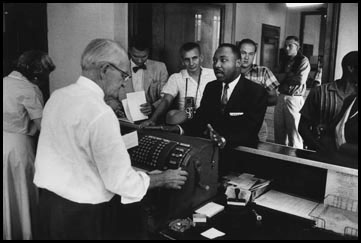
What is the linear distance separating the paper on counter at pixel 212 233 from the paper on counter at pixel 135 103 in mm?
1106

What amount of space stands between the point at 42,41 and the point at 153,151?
229cm

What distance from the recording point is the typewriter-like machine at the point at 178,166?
166 centimetres

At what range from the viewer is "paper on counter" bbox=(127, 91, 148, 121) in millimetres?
2430

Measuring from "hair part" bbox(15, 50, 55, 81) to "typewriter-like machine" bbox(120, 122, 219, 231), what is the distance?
120 centimetres

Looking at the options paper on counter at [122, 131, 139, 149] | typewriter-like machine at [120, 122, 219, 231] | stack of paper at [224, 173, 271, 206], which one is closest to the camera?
typewriter-like machine at [120, 122, 219, 231]

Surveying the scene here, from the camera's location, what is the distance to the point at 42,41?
349cm

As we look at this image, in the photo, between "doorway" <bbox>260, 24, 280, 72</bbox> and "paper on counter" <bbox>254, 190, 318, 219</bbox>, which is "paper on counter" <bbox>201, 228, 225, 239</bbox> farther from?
"doorway" <bbox>260, 24, 280, 72</bbox>

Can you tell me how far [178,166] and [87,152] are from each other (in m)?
0.46

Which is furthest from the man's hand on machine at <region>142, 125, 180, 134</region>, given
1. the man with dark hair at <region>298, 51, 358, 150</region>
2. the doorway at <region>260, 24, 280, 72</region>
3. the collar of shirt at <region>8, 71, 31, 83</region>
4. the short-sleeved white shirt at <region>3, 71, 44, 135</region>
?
the doorway at <region>260, 24, 280, 72</region>

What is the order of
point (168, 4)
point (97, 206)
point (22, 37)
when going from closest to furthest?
point (97, 206) → point (22, 37) → point (168, 4)

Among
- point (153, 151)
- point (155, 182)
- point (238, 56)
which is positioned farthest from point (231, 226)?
point (238, 56)

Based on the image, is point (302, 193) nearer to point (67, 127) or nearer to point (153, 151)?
point (153, 151)

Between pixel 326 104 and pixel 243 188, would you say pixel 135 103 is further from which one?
pixel 326 104

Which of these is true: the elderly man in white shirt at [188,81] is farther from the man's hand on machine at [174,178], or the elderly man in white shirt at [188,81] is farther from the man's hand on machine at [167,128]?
the man's hand on machine at [174,178]
